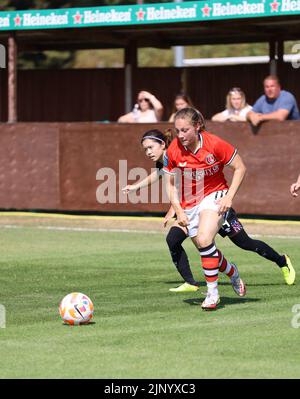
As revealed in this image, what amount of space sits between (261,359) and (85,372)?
4.10ft

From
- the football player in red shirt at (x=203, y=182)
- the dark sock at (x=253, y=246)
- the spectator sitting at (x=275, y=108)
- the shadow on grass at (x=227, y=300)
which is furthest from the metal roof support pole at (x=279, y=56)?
the football player in red shirt at (x=203, y=182)

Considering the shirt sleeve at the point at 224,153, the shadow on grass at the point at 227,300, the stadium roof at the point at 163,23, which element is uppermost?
the stadium roof at the point at 163,23

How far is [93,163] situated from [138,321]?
10.7 metres

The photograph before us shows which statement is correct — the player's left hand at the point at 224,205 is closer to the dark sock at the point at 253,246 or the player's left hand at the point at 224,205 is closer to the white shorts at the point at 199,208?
the white shorts at the point at 199,208

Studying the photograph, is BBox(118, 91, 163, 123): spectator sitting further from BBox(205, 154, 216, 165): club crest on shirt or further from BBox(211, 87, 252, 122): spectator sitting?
BBox(205, 154, 216, 165): club crest on shirt

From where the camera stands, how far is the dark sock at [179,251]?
11.9m

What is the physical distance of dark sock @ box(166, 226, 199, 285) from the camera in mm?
11914

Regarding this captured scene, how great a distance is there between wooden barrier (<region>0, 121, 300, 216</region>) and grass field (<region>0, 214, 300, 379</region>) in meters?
2.99

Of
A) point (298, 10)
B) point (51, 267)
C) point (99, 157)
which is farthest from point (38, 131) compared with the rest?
point (51, 267)

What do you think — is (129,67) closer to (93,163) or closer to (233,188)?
(93,163)

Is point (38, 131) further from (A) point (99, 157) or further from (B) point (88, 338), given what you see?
(B) point (88, 338)

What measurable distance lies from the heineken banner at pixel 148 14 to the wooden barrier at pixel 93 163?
187 cm

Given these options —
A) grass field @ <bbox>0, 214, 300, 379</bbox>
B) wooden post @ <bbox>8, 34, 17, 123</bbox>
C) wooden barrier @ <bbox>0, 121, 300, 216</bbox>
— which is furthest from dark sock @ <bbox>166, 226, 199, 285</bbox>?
wooden post @ <bbox>8, 34, 17, 123</bbox>

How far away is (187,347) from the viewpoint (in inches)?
332
